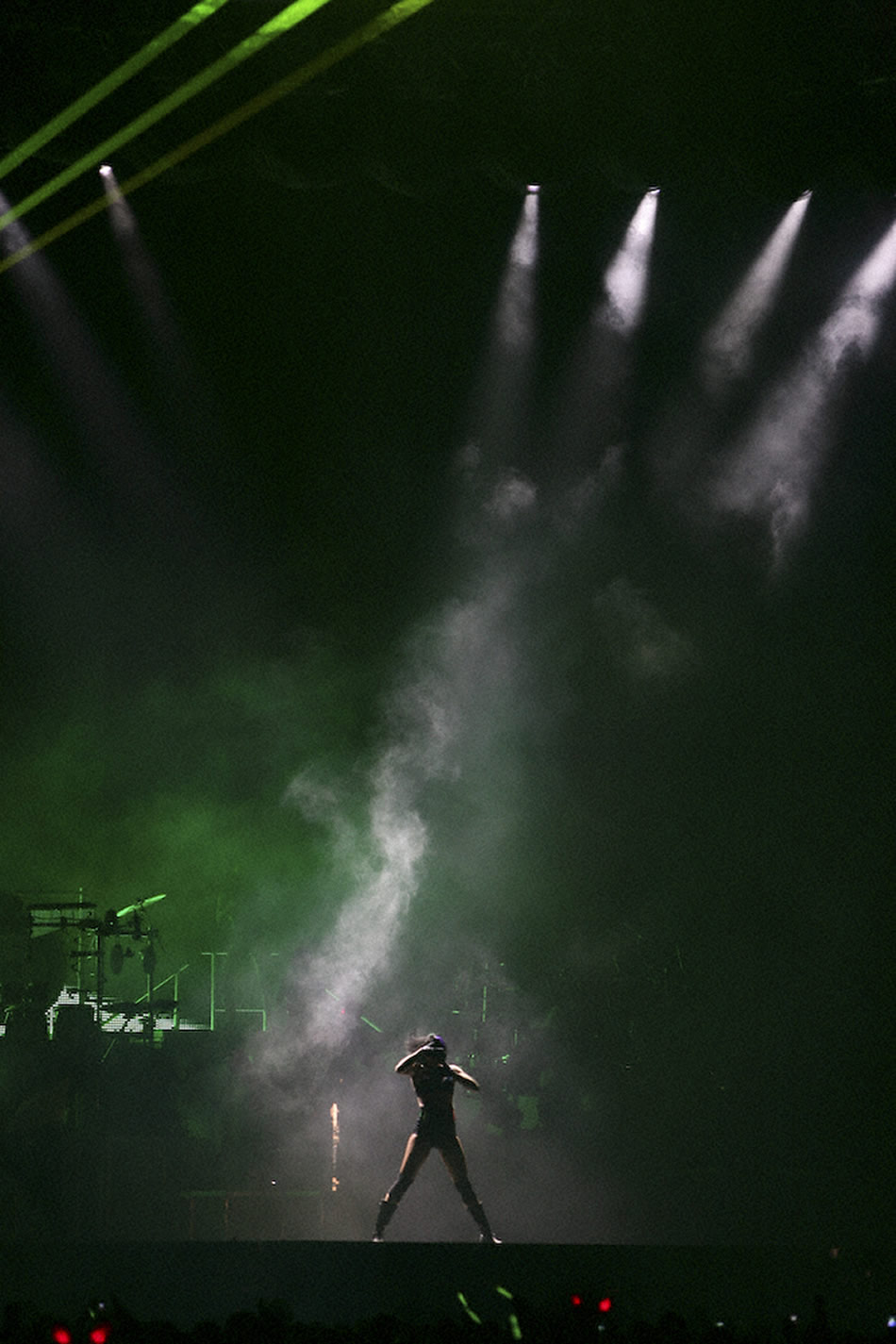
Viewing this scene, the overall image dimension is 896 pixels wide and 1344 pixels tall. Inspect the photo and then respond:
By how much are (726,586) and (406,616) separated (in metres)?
3.09

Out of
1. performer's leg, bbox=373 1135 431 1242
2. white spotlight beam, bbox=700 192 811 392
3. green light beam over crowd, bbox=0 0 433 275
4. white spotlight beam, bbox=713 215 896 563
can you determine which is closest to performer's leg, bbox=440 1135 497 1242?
performer's leg, bbox=373 1135 431 1242

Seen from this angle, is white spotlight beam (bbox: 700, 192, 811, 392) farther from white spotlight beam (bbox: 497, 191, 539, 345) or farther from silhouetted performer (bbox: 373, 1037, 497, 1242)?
silhouetted performer (bbox: 373, 1037, 497, 1242)

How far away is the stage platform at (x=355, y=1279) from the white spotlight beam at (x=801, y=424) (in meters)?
7.46

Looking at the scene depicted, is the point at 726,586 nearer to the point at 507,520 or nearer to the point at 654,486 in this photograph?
the point at 654,486

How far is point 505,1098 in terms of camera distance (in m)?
9.52

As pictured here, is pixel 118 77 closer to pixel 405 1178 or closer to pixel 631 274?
pixel 631 274

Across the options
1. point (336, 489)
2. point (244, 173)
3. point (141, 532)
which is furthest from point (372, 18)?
point (141, 532)

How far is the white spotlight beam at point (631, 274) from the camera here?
1043cm

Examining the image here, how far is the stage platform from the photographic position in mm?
4598

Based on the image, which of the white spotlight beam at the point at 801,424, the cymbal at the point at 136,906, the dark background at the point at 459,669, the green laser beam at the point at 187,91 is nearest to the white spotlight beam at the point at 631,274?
the dark background at the point at 459,669

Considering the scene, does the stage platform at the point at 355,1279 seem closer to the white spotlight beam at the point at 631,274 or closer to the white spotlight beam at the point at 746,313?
the white spotlight beam at the point at 746,313

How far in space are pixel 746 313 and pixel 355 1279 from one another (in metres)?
8.85

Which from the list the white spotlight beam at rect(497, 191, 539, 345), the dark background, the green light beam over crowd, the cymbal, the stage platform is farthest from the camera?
the white spotlight beam at rect(497, 191, 539, 345)

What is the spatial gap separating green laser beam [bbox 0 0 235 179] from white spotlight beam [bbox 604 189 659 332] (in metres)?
4.37
